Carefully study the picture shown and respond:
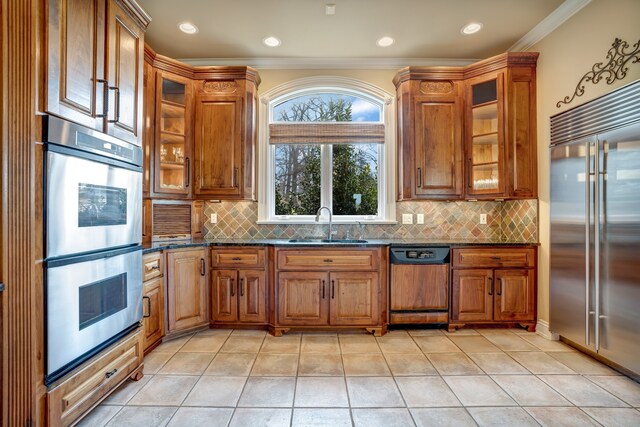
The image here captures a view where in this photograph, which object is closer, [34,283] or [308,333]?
[34,283]

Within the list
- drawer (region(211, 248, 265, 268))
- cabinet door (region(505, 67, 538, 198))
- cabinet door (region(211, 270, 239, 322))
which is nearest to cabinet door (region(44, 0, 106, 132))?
drawer (region(211, 248, 265, 268))

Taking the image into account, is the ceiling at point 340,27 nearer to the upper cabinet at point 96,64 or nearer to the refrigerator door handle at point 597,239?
the upper cabinet at point 96,64

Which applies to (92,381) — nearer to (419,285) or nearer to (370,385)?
(370,385)

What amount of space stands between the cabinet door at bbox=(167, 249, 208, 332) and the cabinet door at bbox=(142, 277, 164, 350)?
9 centimetres

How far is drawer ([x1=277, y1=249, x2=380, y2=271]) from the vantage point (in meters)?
3.09

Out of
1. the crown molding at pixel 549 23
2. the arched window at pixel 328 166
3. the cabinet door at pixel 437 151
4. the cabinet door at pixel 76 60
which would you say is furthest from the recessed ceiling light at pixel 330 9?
the crown molding at pixel 549 23

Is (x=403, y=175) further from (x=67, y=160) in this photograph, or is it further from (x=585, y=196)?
(x=67, y=160)

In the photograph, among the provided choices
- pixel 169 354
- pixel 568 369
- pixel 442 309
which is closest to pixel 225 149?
pixel 169 354

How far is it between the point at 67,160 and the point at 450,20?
3.23m

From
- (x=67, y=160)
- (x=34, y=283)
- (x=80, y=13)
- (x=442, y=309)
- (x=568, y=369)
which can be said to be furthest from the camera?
(x=442, y=309)

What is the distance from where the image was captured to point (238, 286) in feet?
10.4

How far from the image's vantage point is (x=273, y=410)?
1894 mm

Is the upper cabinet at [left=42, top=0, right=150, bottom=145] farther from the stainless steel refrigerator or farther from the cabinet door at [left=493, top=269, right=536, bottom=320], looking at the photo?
the cabinet door at [left=493, top=269, right=536, bottom=320]

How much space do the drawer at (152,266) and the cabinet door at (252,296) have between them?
2.38 feet
